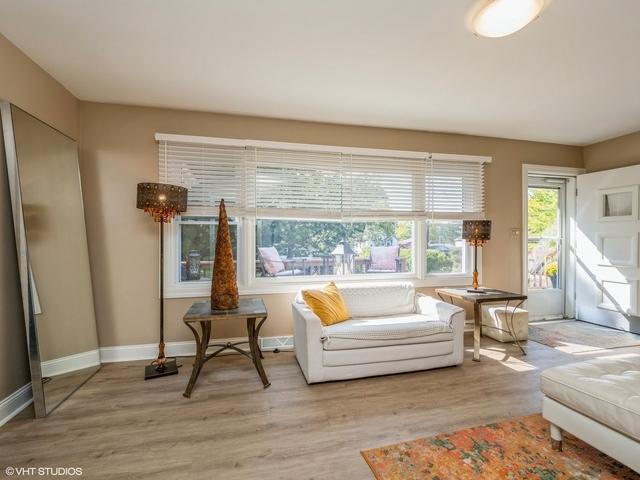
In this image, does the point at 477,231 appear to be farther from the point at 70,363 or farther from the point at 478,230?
the point at 70,363

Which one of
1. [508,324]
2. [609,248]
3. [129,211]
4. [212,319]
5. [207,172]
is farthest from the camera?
[609,248]

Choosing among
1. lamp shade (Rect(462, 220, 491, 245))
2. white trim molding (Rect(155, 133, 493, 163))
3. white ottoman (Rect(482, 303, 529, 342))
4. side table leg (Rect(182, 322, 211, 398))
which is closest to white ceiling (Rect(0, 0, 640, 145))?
white trim molding (Rect(155, 133, 493, 163))

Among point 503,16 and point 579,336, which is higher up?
point 503,16

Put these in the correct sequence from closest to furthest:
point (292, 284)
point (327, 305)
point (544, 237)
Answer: point (327, 305) → point (292, 284) → point (544, 237)

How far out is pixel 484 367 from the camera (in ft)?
9.57

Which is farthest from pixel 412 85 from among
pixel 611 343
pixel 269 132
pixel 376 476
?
pixel 611 343

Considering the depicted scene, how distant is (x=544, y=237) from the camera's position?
4.58 metres

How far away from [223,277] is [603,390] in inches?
99.5

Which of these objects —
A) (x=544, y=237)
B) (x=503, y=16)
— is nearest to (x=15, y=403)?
(x=503, y=16)

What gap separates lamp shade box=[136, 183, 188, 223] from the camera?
2562mm

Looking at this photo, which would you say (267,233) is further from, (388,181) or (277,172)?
(388,181)

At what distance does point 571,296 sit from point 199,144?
17.8ft

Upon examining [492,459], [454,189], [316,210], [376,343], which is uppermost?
[454,189]

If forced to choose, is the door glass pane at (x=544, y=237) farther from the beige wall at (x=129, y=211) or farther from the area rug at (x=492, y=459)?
the beige wall at (x=129, y=211)
